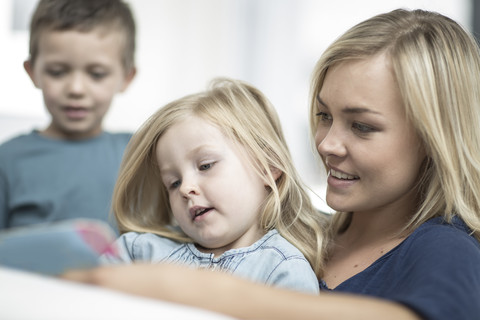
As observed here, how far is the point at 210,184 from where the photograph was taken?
Answer: 47.7 inches

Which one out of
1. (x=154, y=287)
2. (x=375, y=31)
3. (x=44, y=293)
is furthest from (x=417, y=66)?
(x=44, y=293)

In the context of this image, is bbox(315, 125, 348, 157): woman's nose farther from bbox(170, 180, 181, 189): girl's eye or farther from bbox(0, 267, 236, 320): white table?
bbox(0, 267, 236, 320): white table

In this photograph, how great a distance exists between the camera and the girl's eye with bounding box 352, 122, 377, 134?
116 centimetres

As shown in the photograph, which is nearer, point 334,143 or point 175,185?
point 334,143

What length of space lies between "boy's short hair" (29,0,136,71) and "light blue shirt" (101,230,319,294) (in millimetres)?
716

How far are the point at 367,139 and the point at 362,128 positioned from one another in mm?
26

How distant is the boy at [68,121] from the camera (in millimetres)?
1761

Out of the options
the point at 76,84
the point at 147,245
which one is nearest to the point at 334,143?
the point at 147,245

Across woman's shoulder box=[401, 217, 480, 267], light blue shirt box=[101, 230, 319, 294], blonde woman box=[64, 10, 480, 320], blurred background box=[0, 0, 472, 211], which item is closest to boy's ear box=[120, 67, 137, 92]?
light blue shirt box=[101, 230, 319, 294]

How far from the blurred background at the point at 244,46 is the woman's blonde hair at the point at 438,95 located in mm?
2096

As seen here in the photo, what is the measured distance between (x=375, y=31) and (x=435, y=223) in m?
0.38

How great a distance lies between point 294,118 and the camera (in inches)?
136

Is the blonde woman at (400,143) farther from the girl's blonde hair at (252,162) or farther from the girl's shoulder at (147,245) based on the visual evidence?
the girl's shoulder at (147,245)

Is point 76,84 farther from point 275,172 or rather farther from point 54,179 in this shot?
point 275,172
